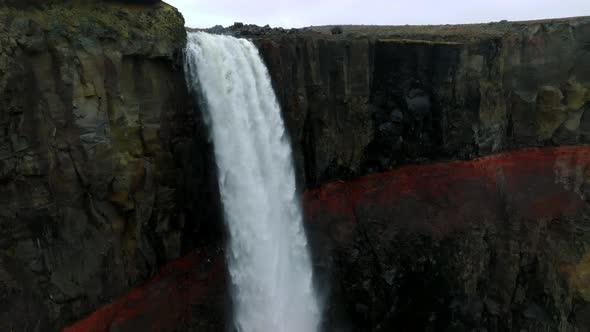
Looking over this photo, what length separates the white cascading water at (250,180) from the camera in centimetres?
1841

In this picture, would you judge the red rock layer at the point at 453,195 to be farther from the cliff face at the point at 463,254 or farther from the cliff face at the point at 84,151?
the cliff face at the point at 84,151

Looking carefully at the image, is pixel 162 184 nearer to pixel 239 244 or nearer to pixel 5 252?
pixel 239 244

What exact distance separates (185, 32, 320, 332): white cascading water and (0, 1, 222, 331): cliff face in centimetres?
132

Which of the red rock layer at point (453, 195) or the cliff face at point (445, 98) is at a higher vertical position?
the cliff face at point (445, 98)

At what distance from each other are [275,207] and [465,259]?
10169mm

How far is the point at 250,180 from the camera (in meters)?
19.2

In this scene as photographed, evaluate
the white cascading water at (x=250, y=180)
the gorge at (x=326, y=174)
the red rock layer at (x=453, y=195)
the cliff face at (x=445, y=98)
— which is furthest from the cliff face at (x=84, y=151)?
the red rock layer at (x=453, y=195)

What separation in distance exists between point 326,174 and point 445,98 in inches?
314

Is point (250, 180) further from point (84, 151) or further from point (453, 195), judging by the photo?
point (453, 195)

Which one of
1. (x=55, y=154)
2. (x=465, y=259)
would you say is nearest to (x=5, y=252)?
(x=55, y=154)

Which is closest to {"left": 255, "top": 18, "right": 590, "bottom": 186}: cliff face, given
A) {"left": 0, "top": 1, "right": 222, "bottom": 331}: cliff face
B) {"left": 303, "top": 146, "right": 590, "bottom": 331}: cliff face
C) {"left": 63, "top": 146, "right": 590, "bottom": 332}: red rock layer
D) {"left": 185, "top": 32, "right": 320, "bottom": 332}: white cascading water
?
{"left": 63, "top": 146, "right": 590, "bottom": 332}: red rock layer

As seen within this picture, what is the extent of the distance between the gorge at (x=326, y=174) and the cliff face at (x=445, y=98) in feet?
0.34

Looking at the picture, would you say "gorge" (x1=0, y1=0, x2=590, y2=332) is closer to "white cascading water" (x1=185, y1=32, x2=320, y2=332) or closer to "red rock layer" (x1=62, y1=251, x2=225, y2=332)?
"red rock layer" (x1=62, y1=251, x2=225, y2=332)

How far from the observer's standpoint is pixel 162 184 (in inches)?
720
